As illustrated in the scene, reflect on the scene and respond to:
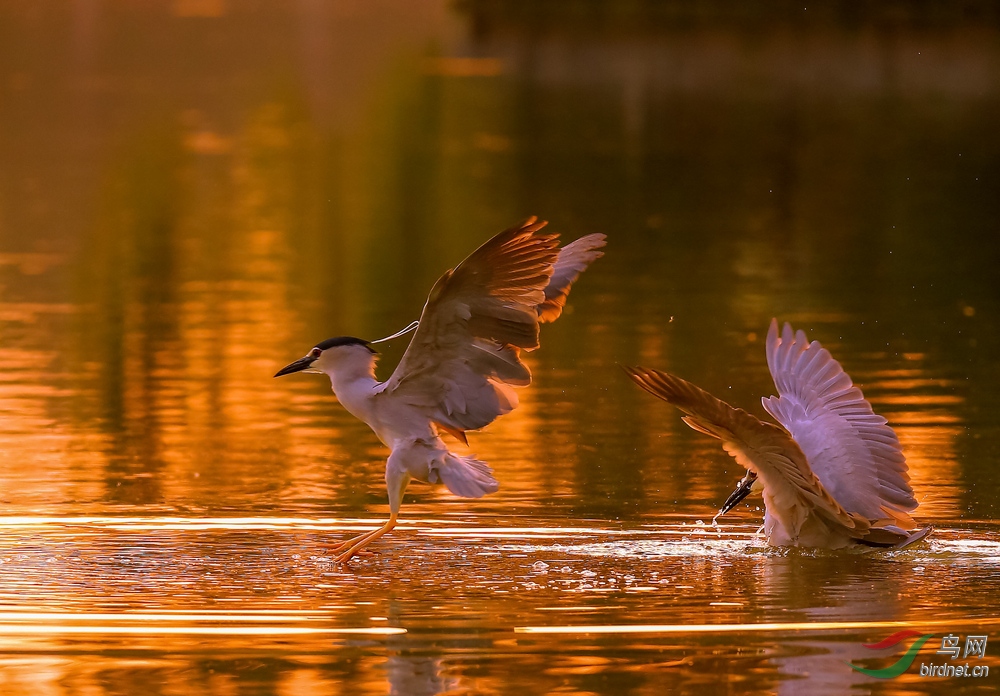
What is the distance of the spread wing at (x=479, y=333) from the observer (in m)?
9.60

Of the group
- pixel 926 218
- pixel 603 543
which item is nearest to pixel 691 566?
pixel 603 543

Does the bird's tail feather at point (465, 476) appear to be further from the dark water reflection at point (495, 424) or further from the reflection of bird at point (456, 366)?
the dark water reflection at point (495, 424)

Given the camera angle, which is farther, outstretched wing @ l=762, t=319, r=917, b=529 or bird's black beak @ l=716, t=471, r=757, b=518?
bird's black beak @ l=716, t=471, r=757, b=518

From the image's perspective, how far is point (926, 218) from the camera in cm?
2548

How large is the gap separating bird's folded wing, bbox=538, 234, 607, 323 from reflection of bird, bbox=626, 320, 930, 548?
1005 millimetres

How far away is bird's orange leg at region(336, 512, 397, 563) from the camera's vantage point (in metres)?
9.78

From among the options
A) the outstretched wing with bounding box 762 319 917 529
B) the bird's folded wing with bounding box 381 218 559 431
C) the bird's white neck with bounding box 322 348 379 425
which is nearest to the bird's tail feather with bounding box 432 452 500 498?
the bird's folded wing with bounding box 381 218 559 431

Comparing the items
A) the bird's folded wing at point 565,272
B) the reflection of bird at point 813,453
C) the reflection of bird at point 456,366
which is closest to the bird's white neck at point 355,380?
the reflection of bird at point 456,366

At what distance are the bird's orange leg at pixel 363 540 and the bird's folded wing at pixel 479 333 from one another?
22.4 inches

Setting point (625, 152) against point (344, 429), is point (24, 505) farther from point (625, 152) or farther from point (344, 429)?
point (625, 152)

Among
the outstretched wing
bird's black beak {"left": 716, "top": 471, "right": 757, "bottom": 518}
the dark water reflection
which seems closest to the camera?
the dark water reflection

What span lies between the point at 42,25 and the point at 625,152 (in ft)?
187

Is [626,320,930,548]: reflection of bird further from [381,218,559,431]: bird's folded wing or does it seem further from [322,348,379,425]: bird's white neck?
[322,348,379,425]: bird's white neck

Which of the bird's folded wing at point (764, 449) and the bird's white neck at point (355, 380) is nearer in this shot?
the bird's folded wing at point (764, 449)
